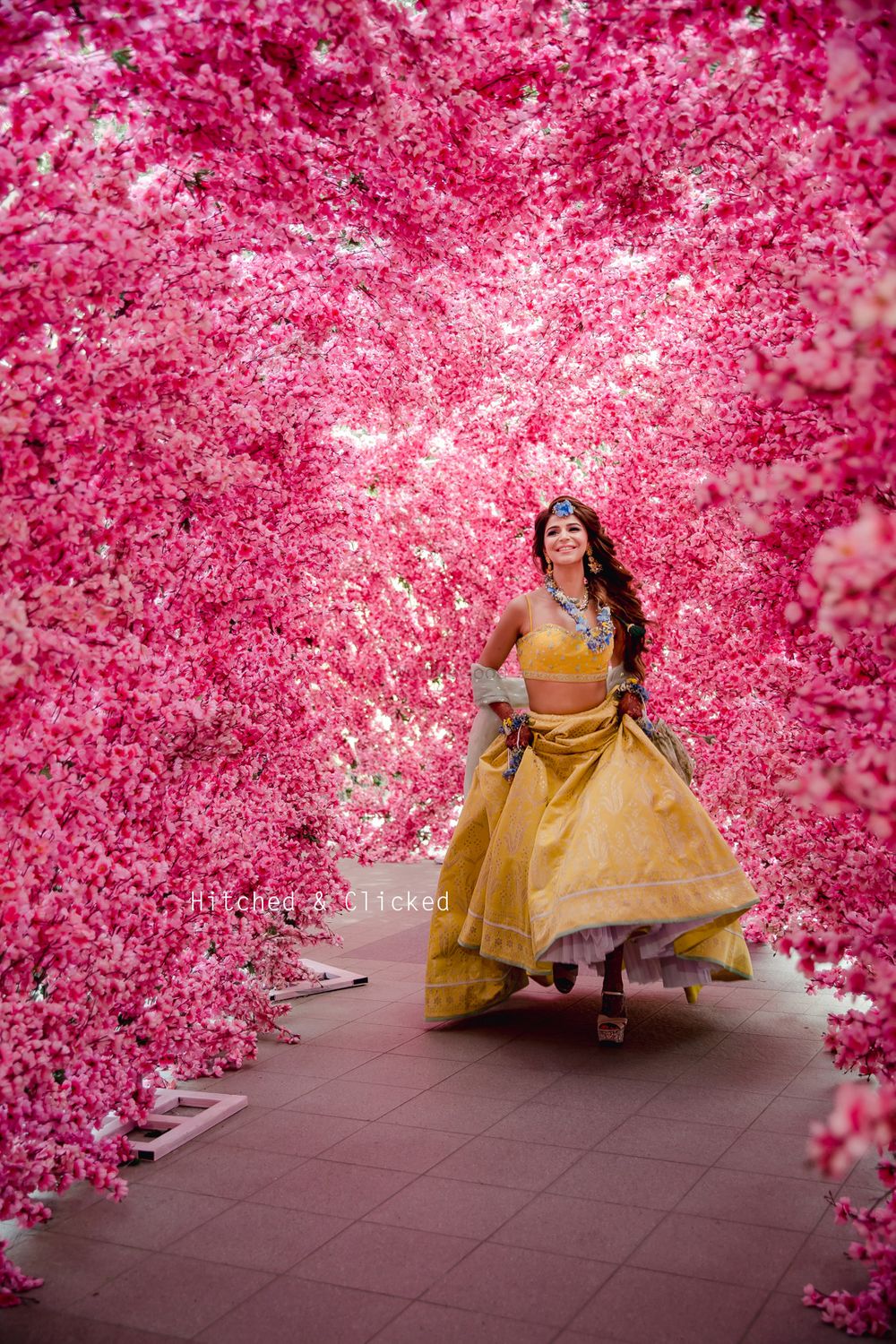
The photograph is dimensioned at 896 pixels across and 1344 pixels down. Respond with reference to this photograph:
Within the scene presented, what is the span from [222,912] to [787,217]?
2758 millimetres

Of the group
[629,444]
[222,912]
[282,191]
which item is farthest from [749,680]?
[282,191]

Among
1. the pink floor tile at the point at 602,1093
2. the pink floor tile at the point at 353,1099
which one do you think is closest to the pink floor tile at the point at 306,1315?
the pink floor tile at the point at 353,1099

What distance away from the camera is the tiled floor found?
2531 millimetres

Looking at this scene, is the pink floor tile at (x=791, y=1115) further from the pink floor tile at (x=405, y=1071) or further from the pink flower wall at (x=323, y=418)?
the pink floor tile at (x=405, y=1071)

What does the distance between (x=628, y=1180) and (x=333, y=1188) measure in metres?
0.82

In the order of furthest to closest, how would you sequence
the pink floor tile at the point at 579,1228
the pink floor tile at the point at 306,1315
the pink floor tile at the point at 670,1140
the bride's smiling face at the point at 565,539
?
the bride's smiling face at the point at 565,539
the pink floor tile at the point at 670,1140
the pink floor tile at the point at 579,1228
the pink floor tile at the point at 306,1315

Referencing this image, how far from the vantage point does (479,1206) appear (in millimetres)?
3043

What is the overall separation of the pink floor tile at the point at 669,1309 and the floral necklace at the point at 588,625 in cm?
271

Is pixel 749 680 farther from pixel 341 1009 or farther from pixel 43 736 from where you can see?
pixel 43 736

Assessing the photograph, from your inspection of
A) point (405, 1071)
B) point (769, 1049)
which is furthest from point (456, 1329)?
point (769, 1049)

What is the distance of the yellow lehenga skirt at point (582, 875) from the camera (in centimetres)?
411

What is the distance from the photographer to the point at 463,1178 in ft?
10.6

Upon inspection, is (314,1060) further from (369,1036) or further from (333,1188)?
(333,1188)

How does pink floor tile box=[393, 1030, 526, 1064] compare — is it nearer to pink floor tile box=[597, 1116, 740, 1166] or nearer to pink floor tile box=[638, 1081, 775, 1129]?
pink floor tile box=[638, 1081, 775, 1129]
